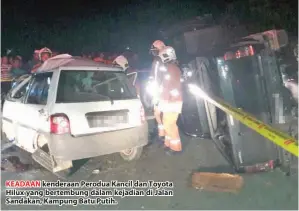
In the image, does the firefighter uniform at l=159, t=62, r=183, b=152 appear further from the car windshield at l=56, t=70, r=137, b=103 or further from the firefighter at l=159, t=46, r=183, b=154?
the car windshield at l=56, t=70, r=137, b=103

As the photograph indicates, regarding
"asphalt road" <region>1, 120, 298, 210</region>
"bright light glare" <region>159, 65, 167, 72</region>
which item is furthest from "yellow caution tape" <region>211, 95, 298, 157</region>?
"bright light glare" <region>159, 65, 167, 72</region>

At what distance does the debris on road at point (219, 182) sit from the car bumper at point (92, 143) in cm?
111

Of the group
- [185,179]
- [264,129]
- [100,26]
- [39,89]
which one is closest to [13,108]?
[39,89]

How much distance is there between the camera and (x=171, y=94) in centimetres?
516

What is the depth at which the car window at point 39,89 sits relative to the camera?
14.3 feet

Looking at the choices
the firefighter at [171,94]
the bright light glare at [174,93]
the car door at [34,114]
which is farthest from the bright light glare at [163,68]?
the car door at [34,114]

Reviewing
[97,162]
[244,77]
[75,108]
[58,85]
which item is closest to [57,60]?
[58,85]

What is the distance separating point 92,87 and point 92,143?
0.93 m

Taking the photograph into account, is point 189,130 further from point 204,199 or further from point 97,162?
point 204,199

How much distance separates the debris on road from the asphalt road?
9 cm

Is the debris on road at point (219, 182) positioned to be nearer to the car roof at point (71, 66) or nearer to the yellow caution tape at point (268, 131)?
the yellow caution tape at point (268, 131)

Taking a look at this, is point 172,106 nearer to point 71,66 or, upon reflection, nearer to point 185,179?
point 185,179

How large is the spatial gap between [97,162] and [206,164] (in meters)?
1.83

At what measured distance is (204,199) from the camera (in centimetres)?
375
